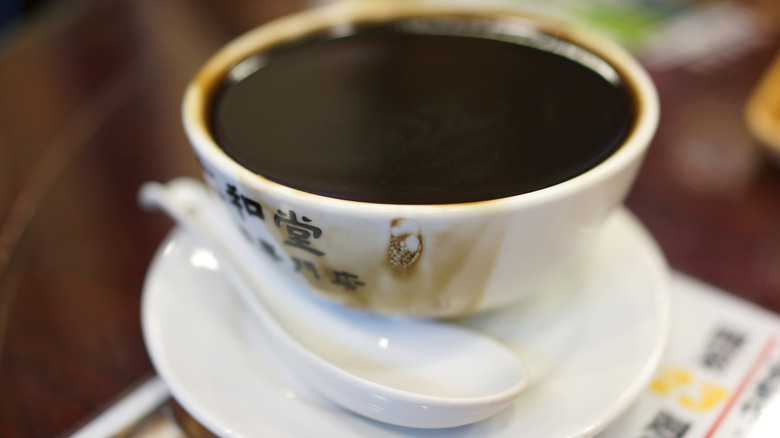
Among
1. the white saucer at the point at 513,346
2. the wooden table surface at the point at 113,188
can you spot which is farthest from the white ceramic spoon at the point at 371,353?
the wooden table surface at the point at 113,188

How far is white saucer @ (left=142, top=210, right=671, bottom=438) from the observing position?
20.7 inches

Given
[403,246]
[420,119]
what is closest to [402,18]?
[420,119]

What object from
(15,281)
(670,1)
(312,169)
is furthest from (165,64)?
(670,1)

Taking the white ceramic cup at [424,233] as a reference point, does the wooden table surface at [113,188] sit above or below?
below

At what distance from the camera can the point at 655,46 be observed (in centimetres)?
124

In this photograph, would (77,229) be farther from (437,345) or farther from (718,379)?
(718,379)

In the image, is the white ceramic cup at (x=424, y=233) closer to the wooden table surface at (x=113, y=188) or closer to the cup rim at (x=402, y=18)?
the cup rim at (x=402, y=18)

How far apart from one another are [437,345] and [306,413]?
144mm

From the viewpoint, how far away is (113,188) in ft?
2.95

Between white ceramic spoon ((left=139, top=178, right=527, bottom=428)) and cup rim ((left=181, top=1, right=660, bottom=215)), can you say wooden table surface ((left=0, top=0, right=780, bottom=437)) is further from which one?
cup rim ((left=181, top=1, right=660, bottom=215))

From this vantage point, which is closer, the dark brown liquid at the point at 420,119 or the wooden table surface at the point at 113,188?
the dark brown liquid at the point at 420,119

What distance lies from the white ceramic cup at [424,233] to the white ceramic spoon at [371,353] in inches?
1.6

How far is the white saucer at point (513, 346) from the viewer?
53cm

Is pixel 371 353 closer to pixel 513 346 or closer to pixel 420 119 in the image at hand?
pixel 513 346
